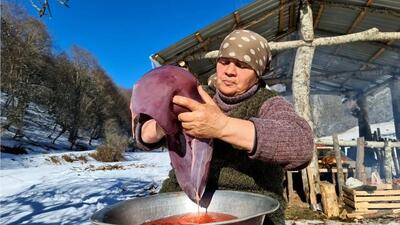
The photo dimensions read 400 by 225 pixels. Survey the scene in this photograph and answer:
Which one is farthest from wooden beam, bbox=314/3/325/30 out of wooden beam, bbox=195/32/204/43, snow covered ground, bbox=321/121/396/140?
snow covered ground, bbox=321/121/396/140

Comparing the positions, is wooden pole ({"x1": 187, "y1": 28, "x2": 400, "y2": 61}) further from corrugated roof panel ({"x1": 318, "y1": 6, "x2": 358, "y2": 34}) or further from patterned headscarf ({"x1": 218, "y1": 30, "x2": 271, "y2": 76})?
patterned headscarf ({"x1": 218, "y1": 30, "x2": 271, "y2": 76})

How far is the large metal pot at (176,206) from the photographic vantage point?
1107 mm

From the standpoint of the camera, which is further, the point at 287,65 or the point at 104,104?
the point at 104,104

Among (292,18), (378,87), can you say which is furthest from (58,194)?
(378,87)

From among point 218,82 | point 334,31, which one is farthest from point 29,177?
point 218,82

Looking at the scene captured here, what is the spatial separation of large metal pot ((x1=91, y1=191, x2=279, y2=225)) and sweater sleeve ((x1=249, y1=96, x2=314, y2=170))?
0.44 ft

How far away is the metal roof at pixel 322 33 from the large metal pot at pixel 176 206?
21.8 feet

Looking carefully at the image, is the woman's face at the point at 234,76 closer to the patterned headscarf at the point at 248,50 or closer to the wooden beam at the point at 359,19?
the patterned headscarf at the point at 248,50

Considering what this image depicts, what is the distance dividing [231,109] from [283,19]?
8.70 m

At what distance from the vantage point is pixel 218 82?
1.52m

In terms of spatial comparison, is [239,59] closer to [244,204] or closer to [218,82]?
[218,82]

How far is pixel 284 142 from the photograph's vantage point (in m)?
1.08

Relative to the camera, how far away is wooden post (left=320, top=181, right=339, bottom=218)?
722 cm

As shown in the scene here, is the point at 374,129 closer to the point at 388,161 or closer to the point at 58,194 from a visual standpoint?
the point at 388,161
